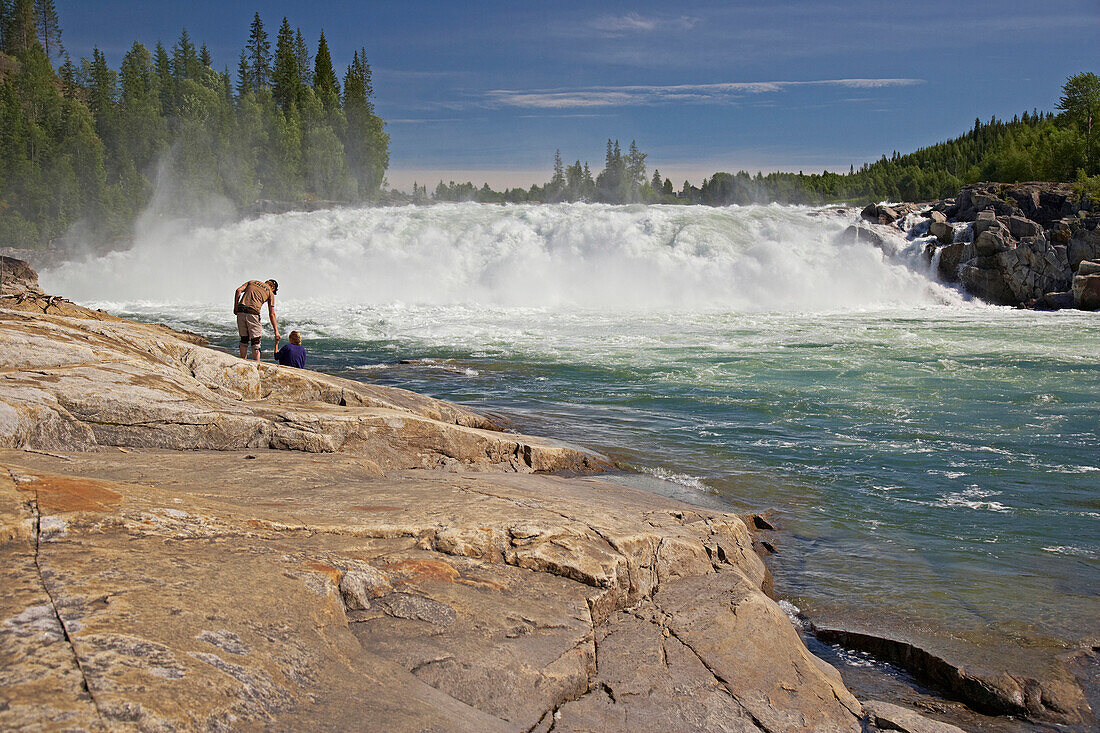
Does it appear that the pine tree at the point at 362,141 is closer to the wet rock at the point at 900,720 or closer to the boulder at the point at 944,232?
the boulder at the point at 944,232

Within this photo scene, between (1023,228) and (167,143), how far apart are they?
63.6 metres

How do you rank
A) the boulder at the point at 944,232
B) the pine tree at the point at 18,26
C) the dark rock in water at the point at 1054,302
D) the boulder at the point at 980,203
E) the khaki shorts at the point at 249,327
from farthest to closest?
the pine tree at the point at 18,26 < the boulder at the point at 944,232 < the boulder at the point at 980,203 < the dark rock in water at the point at 1054,302 < the khaki shorts at the point at 249,327

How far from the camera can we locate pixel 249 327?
10.4 meters

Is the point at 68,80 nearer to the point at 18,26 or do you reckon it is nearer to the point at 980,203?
the point at 18,26

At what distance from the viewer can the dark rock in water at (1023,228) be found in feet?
102

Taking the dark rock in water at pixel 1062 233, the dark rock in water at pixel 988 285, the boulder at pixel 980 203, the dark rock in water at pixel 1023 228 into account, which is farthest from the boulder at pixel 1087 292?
the boulder at pixel 980 203

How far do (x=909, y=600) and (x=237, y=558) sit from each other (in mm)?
4474

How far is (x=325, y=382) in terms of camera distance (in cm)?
873

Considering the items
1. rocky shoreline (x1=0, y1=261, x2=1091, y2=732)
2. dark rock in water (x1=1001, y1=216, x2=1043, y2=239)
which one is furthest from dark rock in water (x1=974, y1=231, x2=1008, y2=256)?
rocky shoreline (x1=0, y1=261, x2=1091, y2=732)

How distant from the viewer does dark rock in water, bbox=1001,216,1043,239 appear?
3100 cm

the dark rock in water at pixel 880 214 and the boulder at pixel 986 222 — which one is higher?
the dark rock in water at pixel 880 214

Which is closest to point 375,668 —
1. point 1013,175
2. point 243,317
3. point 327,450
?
point 327,450

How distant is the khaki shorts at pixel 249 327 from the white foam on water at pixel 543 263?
60.7 ft

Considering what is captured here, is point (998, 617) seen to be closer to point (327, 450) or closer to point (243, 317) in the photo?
point (327, 450)
